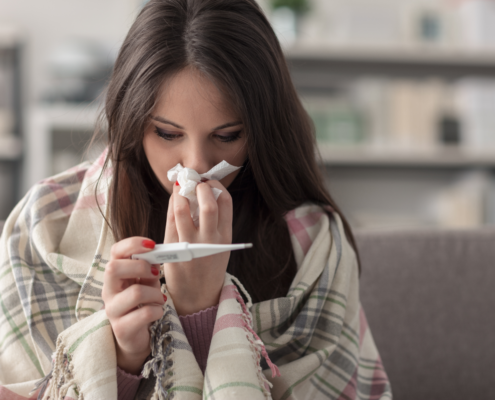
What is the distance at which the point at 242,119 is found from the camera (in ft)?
2.61

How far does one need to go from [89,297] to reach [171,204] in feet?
0.76

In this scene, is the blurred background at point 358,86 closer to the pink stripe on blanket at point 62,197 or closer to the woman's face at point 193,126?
the pink stripe on blanket at point 62,197

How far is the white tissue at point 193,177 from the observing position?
0.76 m

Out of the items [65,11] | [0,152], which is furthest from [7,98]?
[65,11]

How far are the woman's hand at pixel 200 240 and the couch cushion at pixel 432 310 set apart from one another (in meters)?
0.57

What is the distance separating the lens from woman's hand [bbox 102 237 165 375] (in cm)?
66

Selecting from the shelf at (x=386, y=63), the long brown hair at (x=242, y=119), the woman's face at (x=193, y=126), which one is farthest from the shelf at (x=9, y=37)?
the woman's face at (x=193, y=126)

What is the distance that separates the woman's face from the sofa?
59cm

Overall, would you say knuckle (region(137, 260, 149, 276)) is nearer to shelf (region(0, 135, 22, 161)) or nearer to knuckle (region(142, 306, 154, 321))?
knuckle (region(142, 306, 154, 321))

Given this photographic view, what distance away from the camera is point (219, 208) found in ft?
2.53

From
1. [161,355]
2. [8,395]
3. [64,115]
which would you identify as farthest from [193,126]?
[64,115]

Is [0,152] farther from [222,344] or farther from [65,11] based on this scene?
[222,344]

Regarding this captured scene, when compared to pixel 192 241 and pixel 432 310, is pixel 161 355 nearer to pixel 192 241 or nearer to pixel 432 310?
pixel 192 241

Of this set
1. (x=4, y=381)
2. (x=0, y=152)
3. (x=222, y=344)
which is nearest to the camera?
(x=222, y=344)
